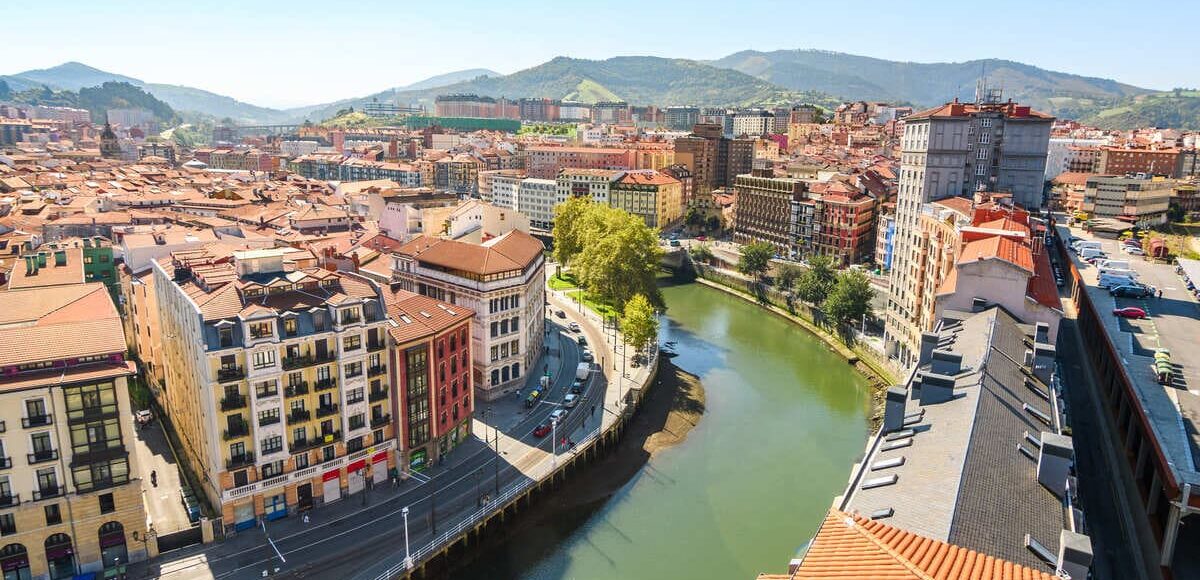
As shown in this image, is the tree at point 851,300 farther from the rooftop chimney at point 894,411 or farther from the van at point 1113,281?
the rooftop chimney at point 894,411

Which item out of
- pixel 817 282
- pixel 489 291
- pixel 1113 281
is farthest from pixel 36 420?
pixel 1113 281

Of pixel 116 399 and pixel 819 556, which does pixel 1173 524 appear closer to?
pixel 819 556

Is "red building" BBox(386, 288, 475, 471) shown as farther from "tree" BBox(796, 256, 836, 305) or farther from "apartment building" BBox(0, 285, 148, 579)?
"tree" BBox(796, 256, 836, 305)

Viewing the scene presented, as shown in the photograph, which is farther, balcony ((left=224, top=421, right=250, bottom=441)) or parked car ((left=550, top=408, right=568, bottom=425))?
parked car ((left=550, top=408, right=568, bottom=425))

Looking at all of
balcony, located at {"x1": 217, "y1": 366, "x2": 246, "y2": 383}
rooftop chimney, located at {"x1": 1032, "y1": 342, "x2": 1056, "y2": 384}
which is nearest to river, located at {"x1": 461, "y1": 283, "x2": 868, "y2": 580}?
rooftop chimney, located at {"x1": 1032, "y1": 342, "x2": 1056, "y2": 384}

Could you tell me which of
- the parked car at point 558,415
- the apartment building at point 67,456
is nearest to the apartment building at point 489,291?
the parked car at point 558,415

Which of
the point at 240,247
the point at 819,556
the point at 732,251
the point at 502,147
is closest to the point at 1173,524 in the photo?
the point at 819,556
